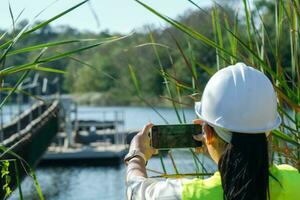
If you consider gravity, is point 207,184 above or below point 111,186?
above

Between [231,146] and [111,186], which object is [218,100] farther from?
[111,186]

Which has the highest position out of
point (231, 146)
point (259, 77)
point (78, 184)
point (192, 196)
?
point (259, 77)

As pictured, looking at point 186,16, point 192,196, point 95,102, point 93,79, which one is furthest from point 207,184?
point 95,102

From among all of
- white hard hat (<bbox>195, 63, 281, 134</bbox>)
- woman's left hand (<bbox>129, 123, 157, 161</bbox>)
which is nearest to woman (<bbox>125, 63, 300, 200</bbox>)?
white hard hat (<bbox>195, 63, 281, 134</bbox>)

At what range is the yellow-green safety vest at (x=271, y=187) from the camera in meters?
1.86

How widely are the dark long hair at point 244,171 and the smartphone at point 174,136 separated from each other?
336 millimetres

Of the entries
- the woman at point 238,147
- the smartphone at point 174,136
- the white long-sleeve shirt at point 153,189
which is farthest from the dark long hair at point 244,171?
the smartphone at point 174,136

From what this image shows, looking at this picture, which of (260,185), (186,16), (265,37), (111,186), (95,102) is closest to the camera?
(260,185)

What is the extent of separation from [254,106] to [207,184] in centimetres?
21

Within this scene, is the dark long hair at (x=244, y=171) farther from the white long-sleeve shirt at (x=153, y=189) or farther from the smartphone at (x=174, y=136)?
the smartphone at (x=174, y=136)

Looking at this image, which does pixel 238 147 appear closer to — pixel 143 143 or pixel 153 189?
pixel 153 189

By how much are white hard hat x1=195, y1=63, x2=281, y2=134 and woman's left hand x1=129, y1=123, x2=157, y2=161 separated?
0.86 feet

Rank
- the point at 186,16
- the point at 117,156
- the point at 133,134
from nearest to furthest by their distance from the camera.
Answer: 1. the point at 133,134
2. the point at 186,16
3. the point at 117,156

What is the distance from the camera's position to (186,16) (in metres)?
4.93
